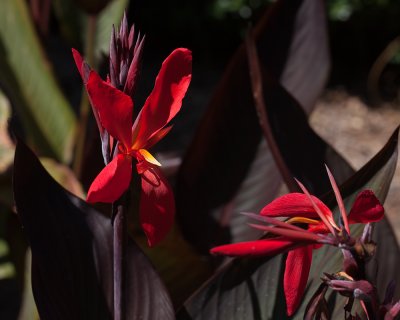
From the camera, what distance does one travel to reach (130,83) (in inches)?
19.0

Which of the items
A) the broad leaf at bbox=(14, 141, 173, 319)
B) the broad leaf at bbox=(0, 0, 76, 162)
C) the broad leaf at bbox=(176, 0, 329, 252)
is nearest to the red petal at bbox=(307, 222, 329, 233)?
the broad leaf at bbox=(14, 141, 173, 319)

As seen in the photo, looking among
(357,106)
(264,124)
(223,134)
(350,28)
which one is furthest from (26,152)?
(350,28)

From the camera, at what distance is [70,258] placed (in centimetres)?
69

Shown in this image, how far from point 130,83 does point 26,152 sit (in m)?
0.19

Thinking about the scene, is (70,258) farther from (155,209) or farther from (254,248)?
(254,248)

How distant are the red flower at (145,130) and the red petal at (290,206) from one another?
0.25 feet

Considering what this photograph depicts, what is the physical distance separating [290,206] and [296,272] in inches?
1.7

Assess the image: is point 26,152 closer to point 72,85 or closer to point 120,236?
point 120,236

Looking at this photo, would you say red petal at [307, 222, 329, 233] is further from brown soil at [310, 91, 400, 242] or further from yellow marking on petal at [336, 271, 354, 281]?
brown soil at [310, 91, 400, 242]

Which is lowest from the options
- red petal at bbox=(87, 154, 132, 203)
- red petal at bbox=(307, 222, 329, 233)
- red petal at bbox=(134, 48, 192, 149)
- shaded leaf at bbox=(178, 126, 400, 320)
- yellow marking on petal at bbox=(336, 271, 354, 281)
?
shaded leaf at bbox=(178, 126, 400, 320)

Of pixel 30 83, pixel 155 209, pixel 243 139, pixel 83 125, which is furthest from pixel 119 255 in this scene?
pixel 30 83

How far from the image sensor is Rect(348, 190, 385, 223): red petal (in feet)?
1.42

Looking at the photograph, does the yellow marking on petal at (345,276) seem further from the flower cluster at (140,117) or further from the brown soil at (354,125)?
the brown soil at (354,125)

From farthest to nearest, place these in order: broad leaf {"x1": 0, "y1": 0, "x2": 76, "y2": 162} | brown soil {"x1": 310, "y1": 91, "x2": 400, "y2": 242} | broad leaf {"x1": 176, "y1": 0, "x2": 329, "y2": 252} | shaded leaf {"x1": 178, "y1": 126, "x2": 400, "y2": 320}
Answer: brown soil {"x1": 310, "y1": 91, "x2": 400, "y2": 242}, broad leaf {"x1": 0, "y1": 0, "x2": 76, "y2": 162}, broad leaf {"x1": 176, "y1": 0, "x2": 329, "y2": 252}, shaded leaf {"x1": 178, "y1": 126, "x2": 400, "y2": 320}
